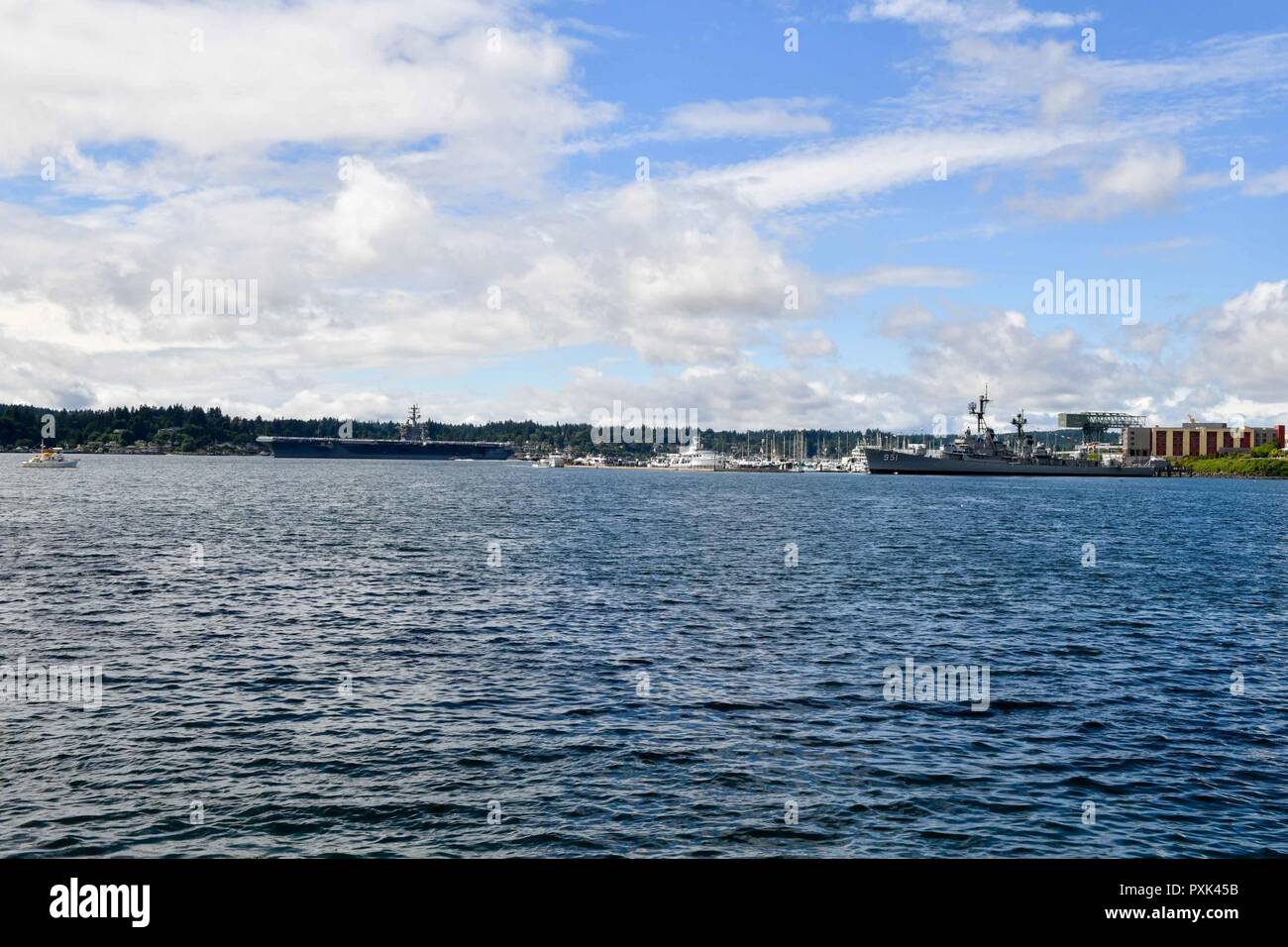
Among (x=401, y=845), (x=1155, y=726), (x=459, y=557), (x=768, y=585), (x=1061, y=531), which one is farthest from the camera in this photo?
(x=1061, y=531)

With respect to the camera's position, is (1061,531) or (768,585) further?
(1061,531)

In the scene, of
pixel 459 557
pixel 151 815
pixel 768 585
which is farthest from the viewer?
pixel 459 557

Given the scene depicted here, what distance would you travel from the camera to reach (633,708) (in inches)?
1210

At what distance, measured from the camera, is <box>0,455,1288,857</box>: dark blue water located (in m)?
21.6

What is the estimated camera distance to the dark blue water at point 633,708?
70.9 feet

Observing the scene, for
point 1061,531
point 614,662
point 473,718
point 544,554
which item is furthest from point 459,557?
point 1061,531

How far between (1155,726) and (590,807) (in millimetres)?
18343

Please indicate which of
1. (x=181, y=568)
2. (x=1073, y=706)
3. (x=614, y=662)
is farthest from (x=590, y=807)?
(x=181, y=568)

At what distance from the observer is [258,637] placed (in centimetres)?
4141

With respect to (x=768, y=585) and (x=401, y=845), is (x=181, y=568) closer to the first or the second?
(x=768, y=585)

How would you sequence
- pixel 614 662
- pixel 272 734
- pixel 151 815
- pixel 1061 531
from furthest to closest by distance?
pixel 1061 531 < pixel 614 662 < pixel 272 734 < pixel 151 815

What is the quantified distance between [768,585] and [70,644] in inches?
1459

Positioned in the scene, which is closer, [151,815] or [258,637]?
[151,815]

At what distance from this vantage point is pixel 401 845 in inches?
800
